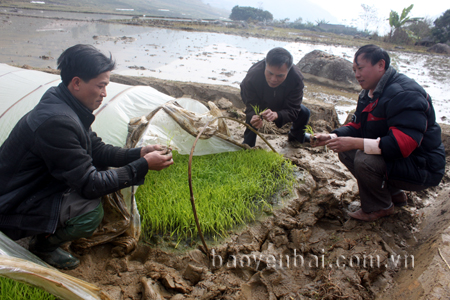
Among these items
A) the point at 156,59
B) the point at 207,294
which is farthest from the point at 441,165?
the point at 156,59

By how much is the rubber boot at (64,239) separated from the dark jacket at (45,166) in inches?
4.7

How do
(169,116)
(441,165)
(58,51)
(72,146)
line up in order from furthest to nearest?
(58,51) < (169,116) < (441,165) < (72,146)

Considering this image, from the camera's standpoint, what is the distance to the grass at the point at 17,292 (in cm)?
147

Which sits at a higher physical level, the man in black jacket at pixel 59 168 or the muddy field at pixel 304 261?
the man in black jacket at pixel 59 168

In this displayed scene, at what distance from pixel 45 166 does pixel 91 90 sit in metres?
0.57

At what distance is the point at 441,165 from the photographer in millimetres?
2355

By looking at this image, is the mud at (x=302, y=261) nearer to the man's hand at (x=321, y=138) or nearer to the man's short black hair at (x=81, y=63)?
the man's hand at (x=321, y=138)

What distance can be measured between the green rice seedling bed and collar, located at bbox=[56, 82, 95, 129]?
3.14ft

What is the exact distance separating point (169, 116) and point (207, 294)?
2026 mm

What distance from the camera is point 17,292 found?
1.52 meters

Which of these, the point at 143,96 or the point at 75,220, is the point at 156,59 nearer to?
the point at 143,96

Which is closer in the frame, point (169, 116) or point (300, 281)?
point (300, 281)

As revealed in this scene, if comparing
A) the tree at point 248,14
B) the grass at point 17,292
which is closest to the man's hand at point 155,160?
the grass at point 17,292

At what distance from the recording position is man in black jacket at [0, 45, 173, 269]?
1626 millimetres
